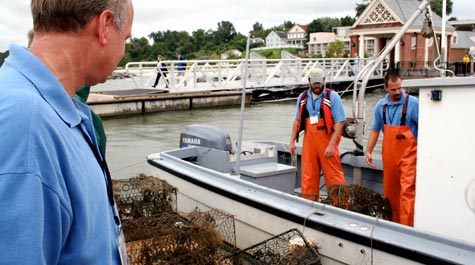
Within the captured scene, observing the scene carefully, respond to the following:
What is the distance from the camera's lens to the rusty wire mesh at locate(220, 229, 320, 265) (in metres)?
3.82

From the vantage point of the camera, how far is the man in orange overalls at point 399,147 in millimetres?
4363

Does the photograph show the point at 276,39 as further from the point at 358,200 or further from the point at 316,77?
the point at 358,200

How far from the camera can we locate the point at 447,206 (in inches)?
134

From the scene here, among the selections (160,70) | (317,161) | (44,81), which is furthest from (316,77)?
(160,70)

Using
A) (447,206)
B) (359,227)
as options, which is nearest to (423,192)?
(447,206)

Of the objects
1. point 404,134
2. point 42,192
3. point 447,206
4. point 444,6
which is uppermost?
point 444,6

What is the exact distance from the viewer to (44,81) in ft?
3.49

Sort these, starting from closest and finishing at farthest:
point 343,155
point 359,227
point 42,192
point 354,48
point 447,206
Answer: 1. point 42,192
2. point 447,206
3. point 359,227
4. point 343,155
5. point 354,48

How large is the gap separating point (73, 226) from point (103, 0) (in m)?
0.52

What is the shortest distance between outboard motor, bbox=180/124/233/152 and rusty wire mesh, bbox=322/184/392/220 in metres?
2.23

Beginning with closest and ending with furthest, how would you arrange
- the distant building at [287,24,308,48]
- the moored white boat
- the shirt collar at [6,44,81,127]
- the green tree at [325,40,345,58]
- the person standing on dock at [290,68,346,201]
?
the shirt collar at [6,44,81,127], the moored white boat, the person standing on dock at [290,68,346,201], the green tree at [325,40,345,58], the distant building at [287,24,308,48]

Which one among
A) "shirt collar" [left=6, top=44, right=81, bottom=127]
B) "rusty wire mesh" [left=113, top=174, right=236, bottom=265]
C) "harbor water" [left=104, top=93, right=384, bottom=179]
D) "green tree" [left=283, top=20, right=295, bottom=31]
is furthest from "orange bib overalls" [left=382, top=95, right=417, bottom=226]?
"green tree" [left=283, top=20, right=295, bottom=31]

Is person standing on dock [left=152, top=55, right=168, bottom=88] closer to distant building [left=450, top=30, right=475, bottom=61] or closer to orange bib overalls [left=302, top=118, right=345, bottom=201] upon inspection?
orange bib overalls [left=302, top=118, right=345, bottom=201]

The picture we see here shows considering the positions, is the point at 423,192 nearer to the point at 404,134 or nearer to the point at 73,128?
the point at 404,134
